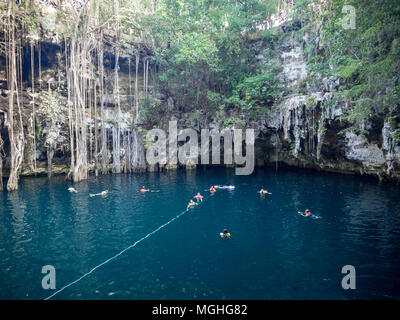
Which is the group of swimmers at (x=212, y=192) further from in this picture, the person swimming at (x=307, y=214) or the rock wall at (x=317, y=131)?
the rock wall at (x=317, y=131)

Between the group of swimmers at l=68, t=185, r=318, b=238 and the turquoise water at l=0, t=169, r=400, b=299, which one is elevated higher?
the group of swimmers at l=68, t=185, r=318, b=238

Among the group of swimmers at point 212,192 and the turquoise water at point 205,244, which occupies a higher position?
the group of swimmers at point 212,192

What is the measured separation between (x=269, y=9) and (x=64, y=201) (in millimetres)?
24442

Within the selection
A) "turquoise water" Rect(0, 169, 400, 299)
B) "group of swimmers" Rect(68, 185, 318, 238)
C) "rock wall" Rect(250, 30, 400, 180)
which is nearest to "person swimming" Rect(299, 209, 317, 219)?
"group of swimmers" Rect(68, 185, 318, 238)

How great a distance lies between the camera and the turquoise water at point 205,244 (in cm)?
583

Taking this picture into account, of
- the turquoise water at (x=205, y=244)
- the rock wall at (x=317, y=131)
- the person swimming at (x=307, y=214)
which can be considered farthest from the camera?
the rock wall at (x=317, y=131)

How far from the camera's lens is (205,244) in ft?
27.1

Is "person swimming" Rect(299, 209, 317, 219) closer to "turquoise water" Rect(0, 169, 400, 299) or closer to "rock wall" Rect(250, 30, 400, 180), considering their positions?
"turquoise water" Rect(0, 169, 400, 299)

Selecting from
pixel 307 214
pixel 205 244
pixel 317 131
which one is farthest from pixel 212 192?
pixel 317 131

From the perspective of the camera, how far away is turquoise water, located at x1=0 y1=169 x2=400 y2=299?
583 centimetres

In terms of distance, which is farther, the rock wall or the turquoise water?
the rock wall

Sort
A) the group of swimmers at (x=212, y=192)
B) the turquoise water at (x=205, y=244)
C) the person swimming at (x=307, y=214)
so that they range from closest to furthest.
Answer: the turquoise water at (x=205, y=244) → the group of swimmers at (x=212, y=192) → the person swimming at (x=307, y=214)

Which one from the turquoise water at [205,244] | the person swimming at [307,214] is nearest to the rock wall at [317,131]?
the turquoise water at [205,244]

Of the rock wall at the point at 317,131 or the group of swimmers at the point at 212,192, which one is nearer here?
the group of swimmers at the point at 212,192
